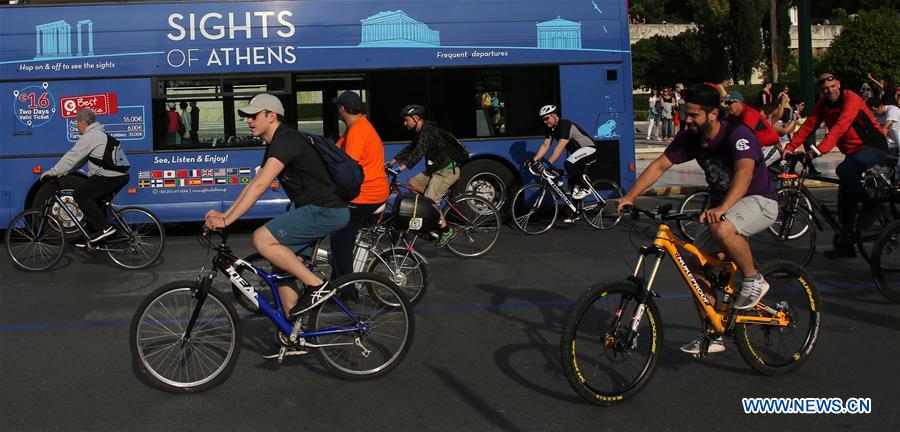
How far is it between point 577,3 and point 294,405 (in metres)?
8.84

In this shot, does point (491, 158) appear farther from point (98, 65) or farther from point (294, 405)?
point (294, 405)

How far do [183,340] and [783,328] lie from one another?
10.9 feet

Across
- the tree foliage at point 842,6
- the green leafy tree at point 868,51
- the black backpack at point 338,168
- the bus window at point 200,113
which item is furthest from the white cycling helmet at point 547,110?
the tree foliage at point 842,6

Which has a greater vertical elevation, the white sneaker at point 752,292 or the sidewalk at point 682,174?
the sidewalk at point 682,174

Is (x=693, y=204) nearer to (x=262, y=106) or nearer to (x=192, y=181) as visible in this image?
(x=192, y=181)

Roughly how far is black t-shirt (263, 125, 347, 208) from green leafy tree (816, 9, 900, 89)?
3584 centimetres

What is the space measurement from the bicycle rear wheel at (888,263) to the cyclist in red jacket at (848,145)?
1.24 metres

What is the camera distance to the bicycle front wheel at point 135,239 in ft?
32.7

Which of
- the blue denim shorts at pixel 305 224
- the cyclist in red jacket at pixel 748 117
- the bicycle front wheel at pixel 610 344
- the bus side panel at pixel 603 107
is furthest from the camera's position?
the bus side panel at pixel 603 107

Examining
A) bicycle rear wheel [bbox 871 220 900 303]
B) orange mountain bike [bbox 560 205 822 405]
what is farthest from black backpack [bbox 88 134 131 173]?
bicycle rear wheel [bbox 871 220 900 303]

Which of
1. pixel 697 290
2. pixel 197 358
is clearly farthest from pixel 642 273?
pixel 197 358

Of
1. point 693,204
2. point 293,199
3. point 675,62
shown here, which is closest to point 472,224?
point 693,204

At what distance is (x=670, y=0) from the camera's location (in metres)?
79.8

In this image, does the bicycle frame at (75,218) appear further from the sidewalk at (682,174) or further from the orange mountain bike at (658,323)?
the sidewalk at (682,174)
